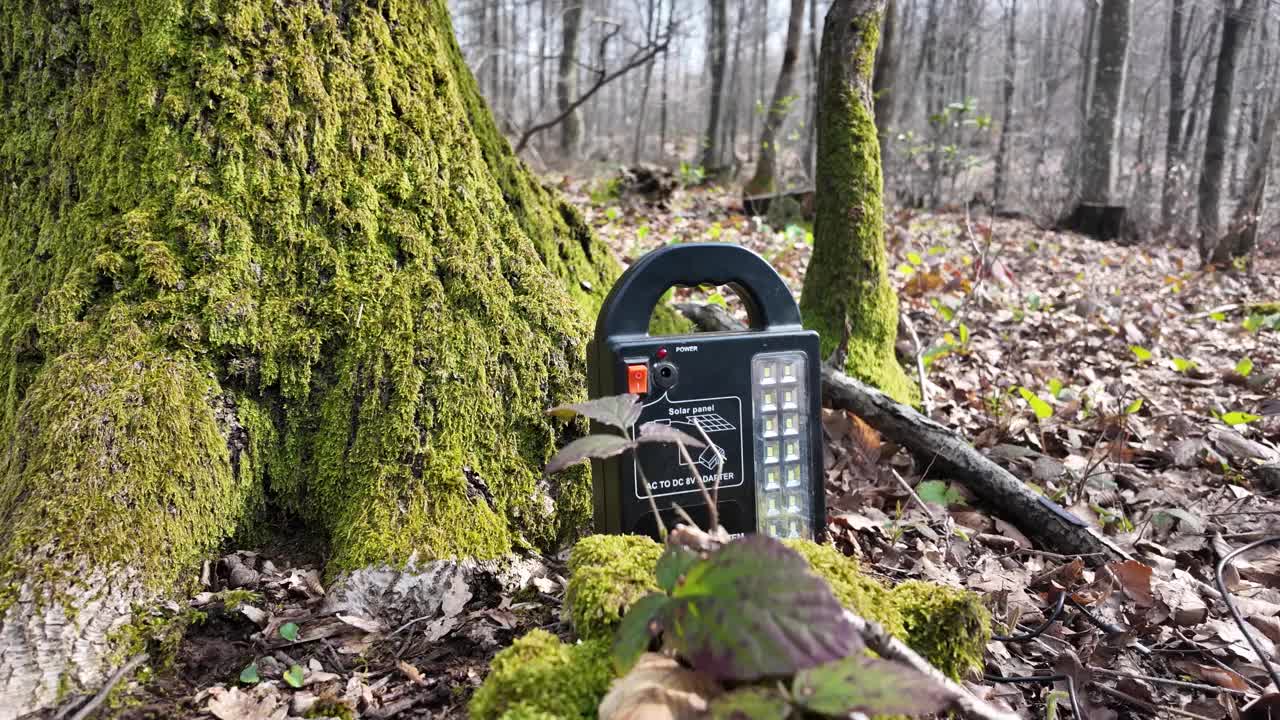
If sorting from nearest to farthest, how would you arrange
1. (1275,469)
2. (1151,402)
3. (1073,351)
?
(1275,469) < (1151,402) < (1073,351)

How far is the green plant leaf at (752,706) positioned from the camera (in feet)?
2.81

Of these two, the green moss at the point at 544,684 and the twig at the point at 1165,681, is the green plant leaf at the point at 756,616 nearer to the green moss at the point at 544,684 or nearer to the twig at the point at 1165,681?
the green moss at the point at 544,684

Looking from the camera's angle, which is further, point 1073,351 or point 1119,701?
point 1073,351

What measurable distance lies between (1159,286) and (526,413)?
26.2 feet

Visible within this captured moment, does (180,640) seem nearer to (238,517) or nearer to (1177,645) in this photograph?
(238,517)

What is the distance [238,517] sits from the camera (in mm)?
1828

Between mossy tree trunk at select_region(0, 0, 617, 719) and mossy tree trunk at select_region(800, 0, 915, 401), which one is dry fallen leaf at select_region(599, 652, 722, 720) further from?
mossy tree trunk at select_region(800, 0, 915, 401)

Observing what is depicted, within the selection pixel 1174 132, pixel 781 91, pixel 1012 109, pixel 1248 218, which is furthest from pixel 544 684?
pixel 1012 109

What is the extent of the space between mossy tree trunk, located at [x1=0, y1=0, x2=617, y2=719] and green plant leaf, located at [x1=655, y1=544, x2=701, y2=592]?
35.6 inches

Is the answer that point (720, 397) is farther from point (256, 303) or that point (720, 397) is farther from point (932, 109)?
point (932, 109)

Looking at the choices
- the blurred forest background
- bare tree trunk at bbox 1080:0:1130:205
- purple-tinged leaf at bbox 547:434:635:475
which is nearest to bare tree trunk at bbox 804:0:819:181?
the blurred forest background

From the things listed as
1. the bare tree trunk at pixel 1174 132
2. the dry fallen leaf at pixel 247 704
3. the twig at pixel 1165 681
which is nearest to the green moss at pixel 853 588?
the twig at pixel 1165 681

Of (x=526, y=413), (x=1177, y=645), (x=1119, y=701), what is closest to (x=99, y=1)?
(x=526, y=413)

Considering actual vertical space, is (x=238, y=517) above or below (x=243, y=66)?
below
